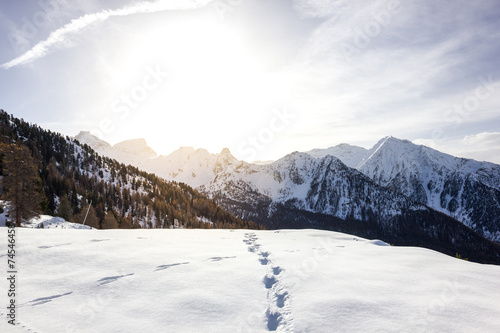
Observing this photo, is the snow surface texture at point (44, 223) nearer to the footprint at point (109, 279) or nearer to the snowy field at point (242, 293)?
the snowy field at point (242, 293)

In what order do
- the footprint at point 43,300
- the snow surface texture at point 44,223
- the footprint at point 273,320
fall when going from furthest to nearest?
the snow surface texture at point 44,223 < the footprint at point 43,300 < the footprint at point 273,320

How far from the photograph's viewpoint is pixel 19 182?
109 feet

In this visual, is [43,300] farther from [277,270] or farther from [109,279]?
[277,270]

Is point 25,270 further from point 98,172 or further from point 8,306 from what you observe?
point 98,172

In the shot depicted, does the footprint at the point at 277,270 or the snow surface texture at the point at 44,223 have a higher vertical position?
the snow surface texture at the point at 44,223

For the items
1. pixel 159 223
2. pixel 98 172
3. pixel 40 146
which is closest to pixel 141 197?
pixel 159 223

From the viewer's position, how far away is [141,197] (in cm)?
12138

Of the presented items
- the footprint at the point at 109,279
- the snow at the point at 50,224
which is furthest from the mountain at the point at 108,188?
the footprint at the point at 109,279

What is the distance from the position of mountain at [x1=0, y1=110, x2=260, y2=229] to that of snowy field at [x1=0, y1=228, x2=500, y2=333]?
3327 inches

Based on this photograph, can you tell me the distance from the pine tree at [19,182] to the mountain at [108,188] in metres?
55.6

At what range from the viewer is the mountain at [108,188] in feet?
313

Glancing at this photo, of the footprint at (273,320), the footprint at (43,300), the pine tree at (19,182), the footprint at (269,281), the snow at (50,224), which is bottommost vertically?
the footprint at (273,320)

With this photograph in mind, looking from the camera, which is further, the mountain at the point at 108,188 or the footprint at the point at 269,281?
the mountain at the point at 108,188

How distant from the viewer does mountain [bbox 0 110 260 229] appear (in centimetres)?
9538
